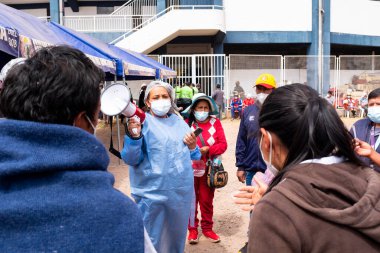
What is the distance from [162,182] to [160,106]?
63 cm

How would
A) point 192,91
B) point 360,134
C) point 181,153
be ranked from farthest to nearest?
point 192,91 < point 360,134 < point 181,153

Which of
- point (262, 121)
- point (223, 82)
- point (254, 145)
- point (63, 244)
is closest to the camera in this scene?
point (63, 244)

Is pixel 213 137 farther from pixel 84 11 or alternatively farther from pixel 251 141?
pixel 84 11

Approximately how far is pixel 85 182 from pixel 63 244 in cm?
16

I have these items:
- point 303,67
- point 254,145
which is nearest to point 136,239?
point 254,145

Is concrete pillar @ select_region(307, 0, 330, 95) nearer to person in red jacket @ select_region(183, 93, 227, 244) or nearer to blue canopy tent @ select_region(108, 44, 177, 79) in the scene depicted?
blue canopy tent @ select_region(108, 44, 177, 79)

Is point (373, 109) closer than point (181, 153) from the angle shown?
No

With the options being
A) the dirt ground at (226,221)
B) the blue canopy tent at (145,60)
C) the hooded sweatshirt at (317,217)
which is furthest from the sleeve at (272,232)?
the blue canopy tent at (145,60)

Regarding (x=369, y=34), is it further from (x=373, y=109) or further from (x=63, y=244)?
(x=63, y=244)

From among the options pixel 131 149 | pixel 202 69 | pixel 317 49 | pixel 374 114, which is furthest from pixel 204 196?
pixel 317 49

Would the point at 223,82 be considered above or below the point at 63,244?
above

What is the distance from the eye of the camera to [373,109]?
11.8 feet

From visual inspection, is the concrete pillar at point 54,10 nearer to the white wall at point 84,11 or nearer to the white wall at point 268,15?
the white wall at point 84,11

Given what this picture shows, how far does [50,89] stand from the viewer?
1.09m
